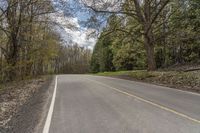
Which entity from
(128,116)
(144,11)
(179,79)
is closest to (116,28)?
(144,11)

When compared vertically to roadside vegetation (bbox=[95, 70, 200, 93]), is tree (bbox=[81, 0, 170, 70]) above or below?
above

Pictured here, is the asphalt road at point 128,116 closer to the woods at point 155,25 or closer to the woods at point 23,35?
the woods at point 23,35

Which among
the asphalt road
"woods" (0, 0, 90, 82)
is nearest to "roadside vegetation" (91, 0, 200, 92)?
"woods" (0, 0, 90, 82)

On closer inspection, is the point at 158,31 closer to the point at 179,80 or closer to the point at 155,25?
the point at 155,25

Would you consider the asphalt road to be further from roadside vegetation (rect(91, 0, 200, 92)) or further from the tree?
the tree

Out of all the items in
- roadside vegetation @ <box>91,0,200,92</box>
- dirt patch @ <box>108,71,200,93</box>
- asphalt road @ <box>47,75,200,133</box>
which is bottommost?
asphalt road @ <box>47,75,200,133</box>

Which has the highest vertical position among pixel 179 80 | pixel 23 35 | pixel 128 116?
pixel 23 35

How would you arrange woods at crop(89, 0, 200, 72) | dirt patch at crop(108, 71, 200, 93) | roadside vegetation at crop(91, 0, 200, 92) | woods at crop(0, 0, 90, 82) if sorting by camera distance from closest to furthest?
dirt patch at crop(108, 71, 200, 93) < roadside vegetation at crop(91, 0, 200, 92) < woods at crop(0, 0, 90, 82) < woods at crop(89, 0, 200, 72)

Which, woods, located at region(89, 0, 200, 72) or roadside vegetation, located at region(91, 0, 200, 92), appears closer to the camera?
roadside vegetation, located at region(91, 0, 200, 92)

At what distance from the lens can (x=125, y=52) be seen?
46.1 metres

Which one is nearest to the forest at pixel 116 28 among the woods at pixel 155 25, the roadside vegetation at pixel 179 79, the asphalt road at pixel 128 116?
the woods at pixel 155 25

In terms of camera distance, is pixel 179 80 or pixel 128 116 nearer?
pixel 128 116

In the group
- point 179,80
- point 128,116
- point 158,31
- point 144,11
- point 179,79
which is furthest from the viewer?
point 158,31

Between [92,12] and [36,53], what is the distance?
11.4 metres
